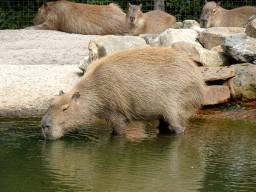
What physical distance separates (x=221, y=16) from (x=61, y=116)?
274 inches

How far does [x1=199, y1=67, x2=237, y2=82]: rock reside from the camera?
6867 millimetres

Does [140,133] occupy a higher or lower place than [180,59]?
lower

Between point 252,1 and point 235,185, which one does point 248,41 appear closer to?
point 235,185

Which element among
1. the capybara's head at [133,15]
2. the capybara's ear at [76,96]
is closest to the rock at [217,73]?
the capybara's ear at [76,96]

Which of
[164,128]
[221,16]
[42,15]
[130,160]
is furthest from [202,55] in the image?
[42,15]

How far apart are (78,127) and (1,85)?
245cm

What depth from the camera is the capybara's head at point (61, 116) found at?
4.78 m

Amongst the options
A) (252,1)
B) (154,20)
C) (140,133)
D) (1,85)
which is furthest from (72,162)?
(252,1)

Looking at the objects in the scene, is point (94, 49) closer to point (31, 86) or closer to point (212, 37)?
point (31, 86)

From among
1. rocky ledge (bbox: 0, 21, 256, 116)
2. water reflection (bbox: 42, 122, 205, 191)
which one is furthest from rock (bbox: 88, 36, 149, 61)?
water reflection (bbox: 42, 122, 205, 191)

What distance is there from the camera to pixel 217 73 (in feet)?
22.7

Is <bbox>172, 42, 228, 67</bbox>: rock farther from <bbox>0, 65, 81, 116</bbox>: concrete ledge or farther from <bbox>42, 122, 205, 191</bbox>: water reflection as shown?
<bbox>42, 122, 205, 191</bbox>: water reflection

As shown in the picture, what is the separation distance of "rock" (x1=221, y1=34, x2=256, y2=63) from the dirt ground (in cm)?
88

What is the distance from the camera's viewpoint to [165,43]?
8.11m
